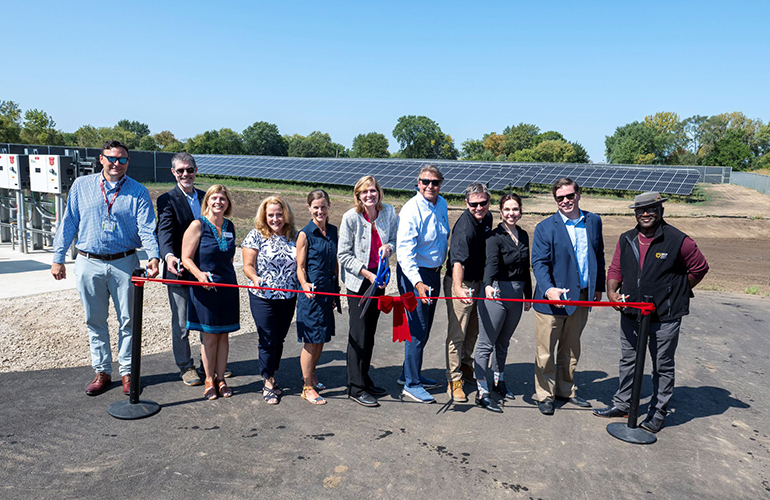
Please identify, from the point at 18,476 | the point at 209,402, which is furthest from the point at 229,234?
the point at 18,476

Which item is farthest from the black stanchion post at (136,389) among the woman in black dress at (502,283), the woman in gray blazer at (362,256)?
the woman in black dress at (502,283)

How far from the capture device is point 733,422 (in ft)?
14.0

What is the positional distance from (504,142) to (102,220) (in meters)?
98.5

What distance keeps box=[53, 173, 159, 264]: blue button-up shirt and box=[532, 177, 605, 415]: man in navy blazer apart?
126 inches

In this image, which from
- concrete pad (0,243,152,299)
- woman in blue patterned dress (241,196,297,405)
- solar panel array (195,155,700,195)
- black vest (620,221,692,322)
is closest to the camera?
black vest (620,221,692,322)

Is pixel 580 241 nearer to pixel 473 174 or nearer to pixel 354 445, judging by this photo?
pixel 354 445

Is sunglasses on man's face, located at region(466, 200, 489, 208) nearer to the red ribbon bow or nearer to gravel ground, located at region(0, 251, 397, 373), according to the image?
the red ribbon bow

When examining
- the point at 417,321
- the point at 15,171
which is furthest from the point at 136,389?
the point at 15,171

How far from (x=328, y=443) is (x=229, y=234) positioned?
1.90 m

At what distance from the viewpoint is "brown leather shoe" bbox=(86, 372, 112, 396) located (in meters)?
4.25

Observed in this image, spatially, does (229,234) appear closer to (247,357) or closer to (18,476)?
(247,357)

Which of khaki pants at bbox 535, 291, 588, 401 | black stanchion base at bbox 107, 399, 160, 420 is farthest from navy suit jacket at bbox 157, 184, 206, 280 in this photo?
khaki pants at bbox 535, 291, 588, 401

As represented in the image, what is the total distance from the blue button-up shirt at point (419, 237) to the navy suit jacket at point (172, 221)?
1843 millimetres

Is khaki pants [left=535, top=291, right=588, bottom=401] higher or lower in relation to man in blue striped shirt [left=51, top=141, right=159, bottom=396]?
lower
